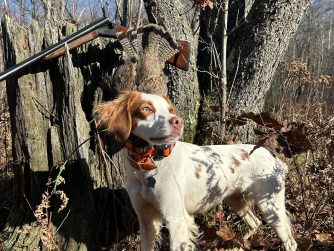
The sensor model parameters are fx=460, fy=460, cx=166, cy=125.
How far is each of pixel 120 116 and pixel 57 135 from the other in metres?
0.89

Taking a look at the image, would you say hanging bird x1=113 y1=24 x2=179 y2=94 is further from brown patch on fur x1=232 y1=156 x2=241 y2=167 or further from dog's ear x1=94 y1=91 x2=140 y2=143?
brown patch on fur x1=232 y1=156 x2=241 y2=167

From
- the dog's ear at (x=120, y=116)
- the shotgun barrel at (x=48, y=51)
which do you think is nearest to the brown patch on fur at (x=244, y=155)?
the dog's ear at (x=120, y=116)

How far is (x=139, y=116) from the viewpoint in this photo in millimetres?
2996

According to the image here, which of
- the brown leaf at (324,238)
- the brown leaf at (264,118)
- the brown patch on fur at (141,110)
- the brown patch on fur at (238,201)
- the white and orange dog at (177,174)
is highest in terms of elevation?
the brown patch on fur at (141,110)

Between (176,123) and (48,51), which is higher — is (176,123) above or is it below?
below

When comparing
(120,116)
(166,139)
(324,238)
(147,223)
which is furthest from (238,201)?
(120,116)

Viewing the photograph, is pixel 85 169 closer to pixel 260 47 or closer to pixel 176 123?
pixel 176 123

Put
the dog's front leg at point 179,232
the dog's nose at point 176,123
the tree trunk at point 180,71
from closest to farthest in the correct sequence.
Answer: the dog's nose at point 176,123 < the dog's front leg at point 179,232 < the tree trunk at point 180,71

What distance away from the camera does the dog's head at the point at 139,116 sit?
290cm

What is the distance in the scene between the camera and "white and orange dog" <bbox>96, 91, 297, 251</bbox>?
2986 millimetres

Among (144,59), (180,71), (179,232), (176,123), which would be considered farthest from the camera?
(180,71)

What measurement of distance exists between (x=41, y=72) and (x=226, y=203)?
6.40 ft

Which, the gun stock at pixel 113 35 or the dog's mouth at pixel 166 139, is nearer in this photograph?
the dog's mouth at pixel 166 139

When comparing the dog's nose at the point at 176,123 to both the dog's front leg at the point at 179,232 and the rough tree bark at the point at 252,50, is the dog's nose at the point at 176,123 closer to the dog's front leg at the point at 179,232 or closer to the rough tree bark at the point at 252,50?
the dog's front leg at the point at 179,232
